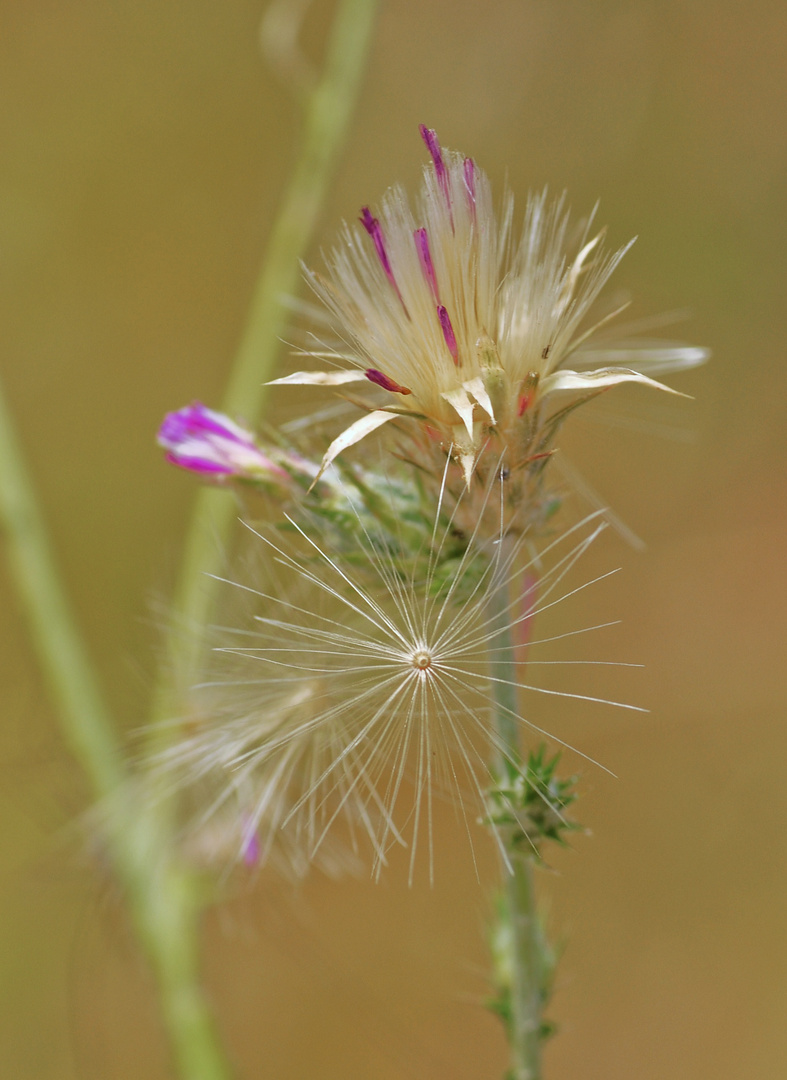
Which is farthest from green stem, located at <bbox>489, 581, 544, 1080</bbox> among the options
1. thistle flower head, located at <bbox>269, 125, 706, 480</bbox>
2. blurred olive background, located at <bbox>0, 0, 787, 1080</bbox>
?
blurred olive background, located at <bbox>0, 0, 787, 1080</bbox>

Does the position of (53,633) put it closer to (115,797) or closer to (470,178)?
(115,797)

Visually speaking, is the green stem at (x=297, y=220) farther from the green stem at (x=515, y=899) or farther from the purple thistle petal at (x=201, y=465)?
the green stem at (x=515, y=899)

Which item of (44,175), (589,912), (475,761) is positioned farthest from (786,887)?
(44,175)

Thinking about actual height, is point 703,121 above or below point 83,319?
above

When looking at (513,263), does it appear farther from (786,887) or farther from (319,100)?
(786,887)

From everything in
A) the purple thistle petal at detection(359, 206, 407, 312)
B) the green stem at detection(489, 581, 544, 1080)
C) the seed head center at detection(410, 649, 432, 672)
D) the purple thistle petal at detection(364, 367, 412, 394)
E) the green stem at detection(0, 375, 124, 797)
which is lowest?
the green stem at detection(489, 581, 544, 1080)

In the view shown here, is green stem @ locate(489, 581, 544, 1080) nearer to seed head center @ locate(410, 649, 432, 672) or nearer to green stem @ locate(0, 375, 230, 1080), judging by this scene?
seed head center @ locate(410, 649, 432, 672)
